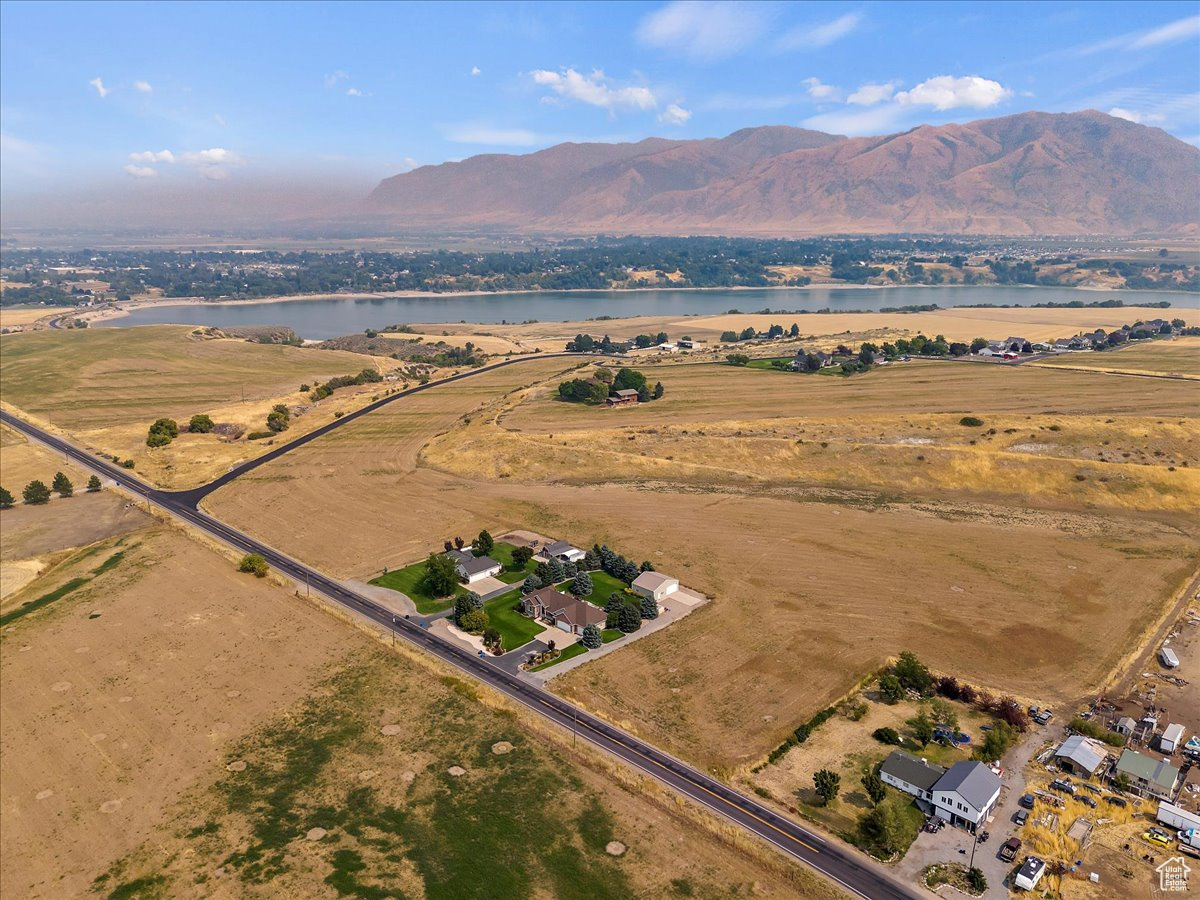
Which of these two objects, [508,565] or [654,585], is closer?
[654,585]

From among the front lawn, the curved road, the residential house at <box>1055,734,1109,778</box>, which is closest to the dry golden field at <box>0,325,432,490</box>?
the curved road

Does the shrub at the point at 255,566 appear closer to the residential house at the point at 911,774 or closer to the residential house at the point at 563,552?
the residential house at the point at 563,552

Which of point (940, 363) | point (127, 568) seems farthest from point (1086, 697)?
point (940, 363)

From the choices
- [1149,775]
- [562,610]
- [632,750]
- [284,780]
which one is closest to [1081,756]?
[1149,775]

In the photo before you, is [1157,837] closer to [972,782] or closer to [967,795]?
[972,782]

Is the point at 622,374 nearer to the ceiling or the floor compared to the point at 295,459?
nearer to the ceiling

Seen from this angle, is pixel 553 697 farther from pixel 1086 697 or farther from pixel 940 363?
pixel 940 363

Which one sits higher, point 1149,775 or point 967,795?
point 967,795
